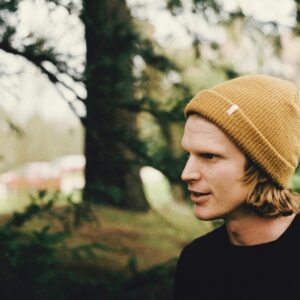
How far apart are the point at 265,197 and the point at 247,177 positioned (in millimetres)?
110

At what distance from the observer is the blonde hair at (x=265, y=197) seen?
179 cm

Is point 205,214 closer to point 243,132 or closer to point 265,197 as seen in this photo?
point 265,197

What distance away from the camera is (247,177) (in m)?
1.82

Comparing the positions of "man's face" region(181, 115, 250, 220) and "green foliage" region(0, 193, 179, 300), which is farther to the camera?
"green foliage" region(0, 193, 179, 300)

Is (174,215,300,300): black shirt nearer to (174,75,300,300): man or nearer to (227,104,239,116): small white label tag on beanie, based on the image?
(174,75,300,300): man

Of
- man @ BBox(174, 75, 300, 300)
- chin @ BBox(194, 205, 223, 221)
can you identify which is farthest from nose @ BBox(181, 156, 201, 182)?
chin @ BBox(194, 205, 223, 221)

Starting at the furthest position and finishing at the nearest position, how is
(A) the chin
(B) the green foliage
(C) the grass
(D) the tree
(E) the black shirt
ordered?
1. (C) the grass
2. (D) the tree
3. (B) the green foliage
4. (A) the chin
5. (E) the black shirt

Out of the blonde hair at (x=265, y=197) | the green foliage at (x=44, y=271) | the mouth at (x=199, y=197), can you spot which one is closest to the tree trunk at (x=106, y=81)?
the green foliage at (x=44, y=271)

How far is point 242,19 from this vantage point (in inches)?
214

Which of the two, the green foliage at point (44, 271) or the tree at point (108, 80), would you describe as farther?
the tree at point (108, 80)

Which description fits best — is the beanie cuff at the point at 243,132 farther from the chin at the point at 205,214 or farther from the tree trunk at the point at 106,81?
the tree trunk at the point at 106,81

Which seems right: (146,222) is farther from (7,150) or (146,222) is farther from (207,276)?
(7,150)

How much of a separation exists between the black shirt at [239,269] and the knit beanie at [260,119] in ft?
0.95

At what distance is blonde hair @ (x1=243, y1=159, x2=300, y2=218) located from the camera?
70.5 inches
